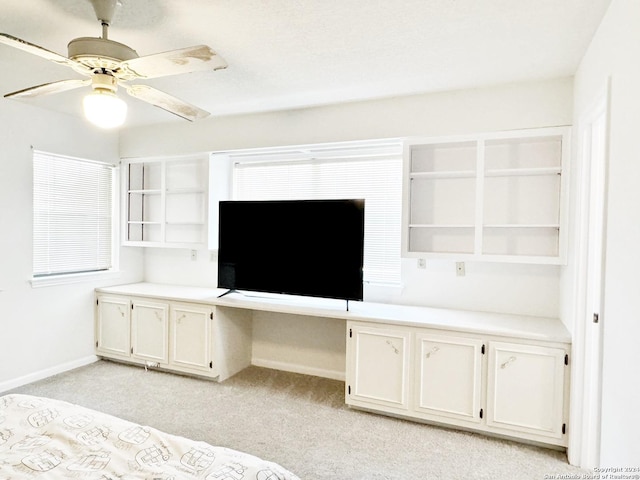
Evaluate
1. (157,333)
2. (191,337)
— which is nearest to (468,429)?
(191,337)

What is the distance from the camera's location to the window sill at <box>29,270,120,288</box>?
12.0ft

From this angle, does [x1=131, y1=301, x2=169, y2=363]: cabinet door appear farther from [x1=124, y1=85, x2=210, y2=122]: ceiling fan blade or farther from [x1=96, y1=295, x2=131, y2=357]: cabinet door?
[x1=124, y1=85, x2=210, y2=122]: ceiling fan blade

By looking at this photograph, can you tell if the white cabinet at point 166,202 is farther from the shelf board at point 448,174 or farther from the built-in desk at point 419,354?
the shelf board at point 448,174

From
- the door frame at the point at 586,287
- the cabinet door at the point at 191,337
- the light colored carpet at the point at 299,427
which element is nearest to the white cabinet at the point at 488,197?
the door frame at the point at 586,287

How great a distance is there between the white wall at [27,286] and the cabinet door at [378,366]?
2.98 m

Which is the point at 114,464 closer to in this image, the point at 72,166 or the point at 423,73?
the point at 423,73

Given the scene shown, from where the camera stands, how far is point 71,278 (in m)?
3.95

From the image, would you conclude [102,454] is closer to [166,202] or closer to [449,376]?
[449,376]

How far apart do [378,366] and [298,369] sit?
1201 mm

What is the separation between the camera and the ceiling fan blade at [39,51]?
62.9 inches

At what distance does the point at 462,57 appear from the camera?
251 cm

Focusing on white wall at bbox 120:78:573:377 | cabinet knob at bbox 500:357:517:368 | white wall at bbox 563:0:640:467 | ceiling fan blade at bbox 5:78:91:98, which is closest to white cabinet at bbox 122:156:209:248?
white wall at bbox 120:78:573:377

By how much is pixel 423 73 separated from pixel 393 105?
59cm

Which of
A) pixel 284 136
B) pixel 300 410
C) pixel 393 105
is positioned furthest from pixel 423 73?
pixel 300 410
